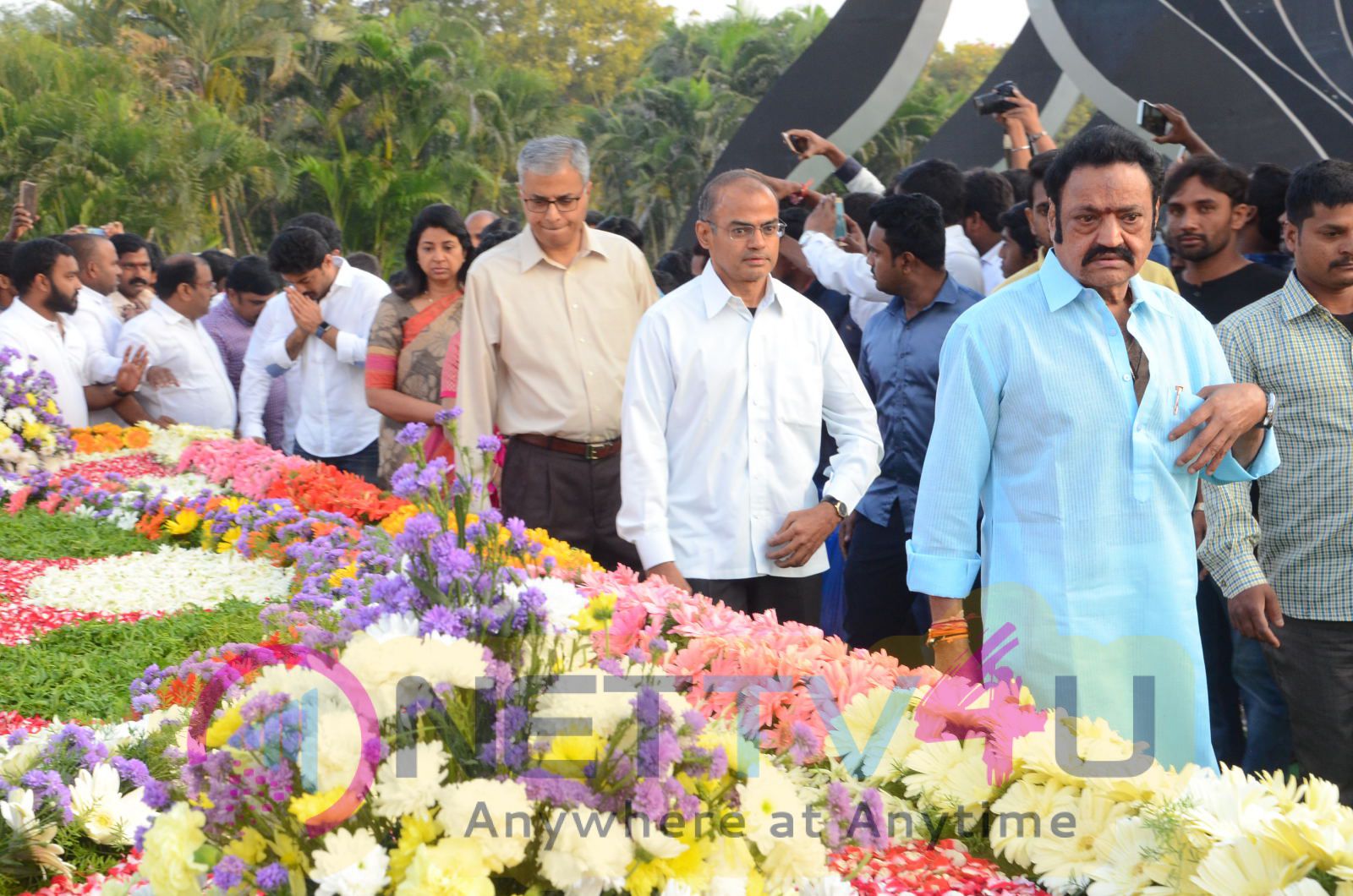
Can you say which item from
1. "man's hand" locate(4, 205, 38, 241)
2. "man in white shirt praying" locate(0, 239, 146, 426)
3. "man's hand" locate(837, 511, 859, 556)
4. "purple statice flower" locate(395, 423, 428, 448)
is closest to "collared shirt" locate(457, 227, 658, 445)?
"man's hand" locate(837, 511, 859, 556)

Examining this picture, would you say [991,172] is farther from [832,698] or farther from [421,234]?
[832,698]

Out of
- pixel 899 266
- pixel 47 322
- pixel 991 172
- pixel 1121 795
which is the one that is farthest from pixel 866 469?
pixel 47 322

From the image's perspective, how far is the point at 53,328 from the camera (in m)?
7.86

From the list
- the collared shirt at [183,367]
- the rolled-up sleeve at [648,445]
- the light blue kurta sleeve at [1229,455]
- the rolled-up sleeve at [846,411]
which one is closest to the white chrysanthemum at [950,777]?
the light blue kurta sleeve at [1229,455]

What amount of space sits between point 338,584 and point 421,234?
100 inches

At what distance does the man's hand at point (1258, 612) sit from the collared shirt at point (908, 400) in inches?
58.1

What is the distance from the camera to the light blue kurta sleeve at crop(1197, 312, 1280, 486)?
300 cm

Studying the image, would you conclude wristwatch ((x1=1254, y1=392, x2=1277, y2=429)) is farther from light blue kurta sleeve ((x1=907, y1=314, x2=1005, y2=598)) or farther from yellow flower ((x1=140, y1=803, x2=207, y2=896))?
yellow flower ((x1=140, y1=803, x2=207, y2=896))

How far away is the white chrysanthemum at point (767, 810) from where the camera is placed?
1897 millimetres

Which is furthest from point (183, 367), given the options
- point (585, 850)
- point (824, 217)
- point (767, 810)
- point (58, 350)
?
point (585, 850)

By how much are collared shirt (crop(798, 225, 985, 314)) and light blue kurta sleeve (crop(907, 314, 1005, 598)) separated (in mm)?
2937

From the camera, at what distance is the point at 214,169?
23484 mm

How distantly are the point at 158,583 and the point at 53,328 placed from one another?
3107 millimetres

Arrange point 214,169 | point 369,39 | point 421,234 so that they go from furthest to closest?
point 369,39, point 214,169, point 421,234
